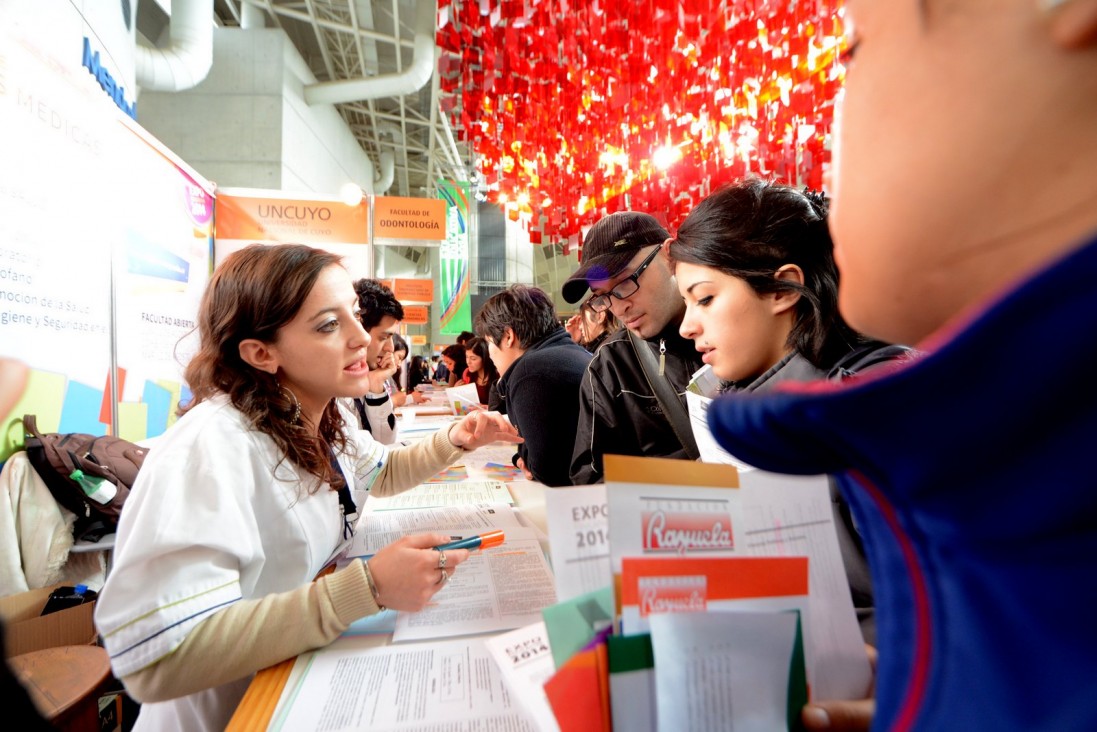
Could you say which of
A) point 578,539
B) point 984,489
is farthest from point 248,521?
point 984,489

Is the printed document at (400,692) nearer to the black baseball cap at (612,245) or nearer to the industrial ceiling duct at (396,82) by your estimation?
the black baseball cap at (612,245)

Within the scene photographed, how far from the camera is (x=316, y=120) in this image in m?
7.54

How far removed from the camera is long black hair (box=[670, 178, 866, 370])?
3.53 feet

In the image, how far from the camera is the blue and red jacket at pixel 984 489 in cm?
23

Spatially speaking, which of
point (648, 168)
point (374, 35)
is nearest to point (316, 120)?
point (374, 35)

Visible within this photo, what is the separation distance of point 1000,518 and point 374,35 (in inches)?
360

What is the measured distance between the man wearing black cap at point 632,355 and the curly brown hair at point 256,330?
93 centimetres

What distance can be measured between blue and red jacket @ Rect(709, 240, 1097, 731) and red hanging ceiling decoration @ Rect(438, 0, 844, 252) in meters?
2.99

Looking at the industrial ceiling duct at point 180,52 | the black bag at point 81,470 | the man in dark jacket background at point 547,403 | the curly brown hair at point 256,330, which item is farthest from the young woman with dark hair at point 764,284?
the industrial ceiling duct at point 180,52

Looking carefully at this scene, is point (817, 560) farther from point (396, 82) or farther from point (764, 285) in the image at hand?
point (396, 82)

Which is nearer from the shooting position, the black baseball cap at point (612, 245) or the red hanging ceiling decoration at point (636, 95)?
the black baseball cap at point (612, 245)

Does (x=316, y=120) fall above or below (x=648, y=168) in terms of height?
above

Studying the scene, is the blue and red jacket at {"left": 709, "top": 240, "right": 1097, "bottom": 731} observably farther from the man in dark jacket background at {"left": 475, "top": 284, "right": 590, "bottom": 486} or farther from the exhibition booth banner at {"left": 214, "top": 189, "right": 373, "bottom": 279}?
the exhibition booth banner at {"left": 214, "top": 189, "right": 373, "bottom": 279}

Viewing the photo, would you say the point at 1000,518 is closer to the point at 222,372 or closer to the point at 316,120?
the point at 222,372
